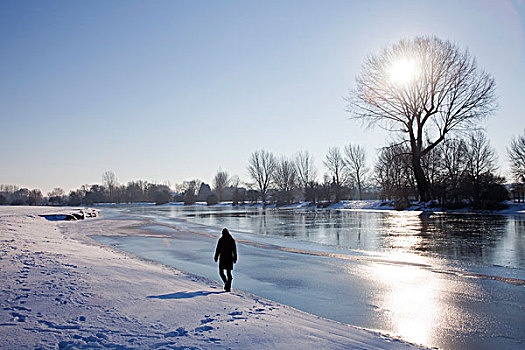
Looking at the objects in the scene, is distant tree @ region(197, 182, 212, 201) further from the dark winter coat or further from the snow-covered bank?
the snow-covered bank

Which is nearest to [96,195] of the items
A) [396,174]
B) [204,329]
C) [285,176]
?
[285,176]

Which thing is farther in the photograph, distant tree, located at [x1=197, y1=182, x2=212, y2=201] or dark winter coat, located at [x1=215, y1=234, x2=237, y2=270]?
distant tree, located at [x1=197, y1=182, x2=212, y2=201]

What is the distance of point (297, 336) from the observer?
4.82m

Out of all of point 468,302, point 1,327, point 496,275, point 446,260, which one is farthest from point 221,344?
point 446,260

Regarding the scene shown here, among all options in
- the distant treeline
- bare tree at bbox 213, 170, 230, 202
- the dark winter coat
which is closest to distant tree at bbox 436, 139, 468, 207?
the distant treeline

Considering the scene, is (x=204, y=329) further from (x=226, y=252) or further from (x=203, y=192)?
(x=203, y=192)

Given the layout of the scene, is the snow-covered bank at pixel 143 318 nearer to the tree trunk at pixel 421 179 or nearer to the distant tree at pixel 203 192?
the tree trunk at pixel 421 179

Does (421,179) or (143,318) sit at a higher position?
(421,179)

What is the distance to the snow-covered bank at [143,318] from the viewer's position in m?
4.33

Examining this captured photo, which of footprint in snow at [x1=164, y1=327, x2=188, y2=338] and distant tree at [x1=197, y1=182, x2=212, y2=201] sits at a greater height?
distant tree at [x1=197, y1=182, x2=212, y2=201]

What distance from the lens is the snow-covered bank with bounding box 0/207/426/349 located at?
4328mm

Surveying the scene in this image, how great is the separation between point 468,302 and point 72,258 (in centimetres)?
967

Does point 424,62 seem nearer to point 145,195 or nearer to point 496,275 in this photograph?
point 496,275

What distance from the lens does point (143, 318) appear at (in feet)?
16.8
